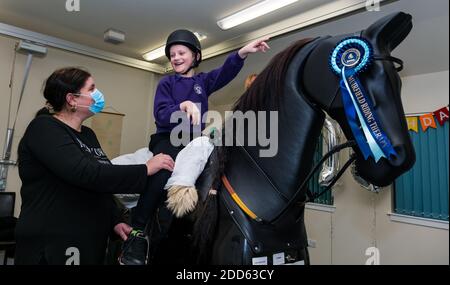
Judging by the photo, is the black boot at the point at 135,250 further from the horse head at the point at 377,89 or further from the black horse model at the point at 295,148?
the horse head at the point at 377,89

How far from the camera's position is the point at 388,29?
2.11 ft

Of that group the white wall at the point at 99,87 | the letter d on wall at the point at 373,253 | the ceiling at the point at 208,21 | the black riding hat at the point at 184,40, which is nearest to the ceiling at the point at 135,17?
Answer: the ceiling at the point at 208,21

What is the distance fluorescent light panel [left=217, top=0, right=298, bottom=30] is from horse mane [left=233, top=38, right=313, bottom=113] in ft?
5.73

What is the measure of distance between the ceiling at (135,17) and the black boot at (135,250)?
82.9 inches

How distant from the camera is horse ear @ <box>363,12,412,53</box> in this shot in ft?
2.08

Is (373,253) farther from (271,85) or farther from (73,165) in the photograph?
(73,165)

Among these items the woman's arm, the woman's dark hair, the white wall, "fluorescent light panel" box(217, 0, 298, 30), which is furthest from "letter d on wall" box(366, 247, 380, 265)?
the white wall

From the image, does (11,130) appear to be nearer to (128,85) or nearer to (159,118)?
(128,85)

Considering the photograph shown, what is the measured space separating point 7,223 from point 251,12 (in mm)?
2957

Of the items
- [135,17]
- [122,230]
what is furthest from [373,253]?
[135,17]

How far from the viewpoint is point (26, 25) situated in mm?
3078

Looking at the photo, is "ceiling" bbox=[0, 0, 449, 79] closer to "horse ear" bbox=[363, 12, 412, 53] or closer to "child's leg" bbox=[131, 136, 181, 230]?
"horse ear" bbox=[363, 12, 412, 53]
